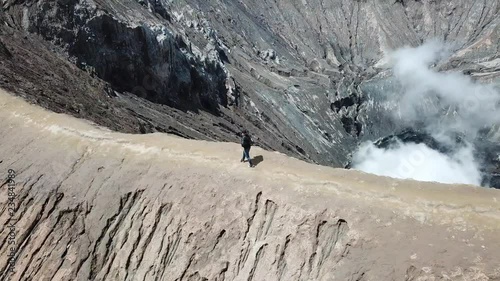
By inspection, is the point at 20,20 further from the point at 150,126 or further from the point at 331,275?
the point at 331,275

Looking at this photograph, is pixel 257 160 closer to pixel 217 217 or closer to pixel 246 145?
pixel 246 145

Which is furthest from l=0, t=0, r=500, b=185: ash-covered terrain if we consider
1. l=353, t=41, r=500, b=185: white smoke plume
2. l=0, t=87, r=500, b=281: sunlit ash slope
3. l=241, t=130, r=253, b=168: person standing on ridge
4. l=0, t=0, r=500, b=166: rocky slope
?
l=241, t=130, r=253, b=168: person standing on ridge

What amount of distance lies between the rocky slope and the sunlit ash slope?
507 inches

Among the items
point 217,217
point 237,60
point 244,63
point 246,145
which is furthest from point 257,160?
point 244,63

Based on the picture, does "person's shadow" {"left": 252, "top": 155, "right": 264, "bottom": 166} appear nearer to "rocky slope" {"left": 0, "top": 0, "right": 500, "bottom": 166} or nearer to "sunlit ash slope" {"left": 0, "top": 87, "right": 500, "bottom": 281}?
"sunlit ash slope" {"left": 0, "top": 87, "right": 500, "bottom": 281}

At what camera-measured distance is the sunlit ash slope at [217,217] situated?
15229 mm

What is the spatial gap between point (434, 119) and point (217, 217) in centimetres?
11773

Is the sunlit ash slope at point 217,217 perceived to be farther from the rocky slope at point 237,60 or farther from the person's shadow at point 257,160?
the rocky slope at point 237,60

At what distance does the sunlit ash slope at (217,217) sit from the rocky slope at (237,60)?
1288 cm

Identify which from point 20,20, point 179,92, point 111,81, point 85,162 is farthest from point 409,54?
point 85,162

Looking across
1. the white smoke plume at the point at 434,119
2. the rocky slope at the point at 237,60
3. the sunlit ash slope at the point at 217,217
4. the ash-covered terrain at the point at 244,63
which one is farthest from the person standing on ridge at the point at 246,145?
the white smoke plume at the point at 434,119

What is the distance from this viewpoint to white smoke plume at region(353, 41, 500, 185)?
9144cm

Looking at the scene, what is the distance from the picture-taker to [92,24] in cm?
6266

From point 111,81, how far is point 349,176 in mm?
52116
